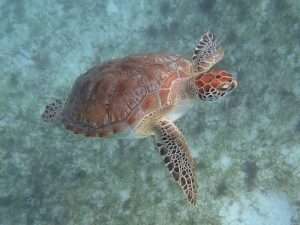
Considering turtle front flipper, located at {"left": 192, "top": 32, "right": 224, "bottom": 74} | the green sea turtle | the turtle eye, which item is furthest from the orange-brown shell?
the turtle eye

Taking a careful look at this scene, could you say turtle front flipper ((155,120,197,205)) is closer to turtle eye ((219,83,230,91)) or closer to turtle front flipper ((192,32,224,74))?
turtle eye ((219,83,230,91))

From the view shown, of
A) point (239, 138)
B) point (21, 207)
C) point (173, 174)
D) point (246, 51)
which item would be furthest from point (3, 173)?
point (246, 51)

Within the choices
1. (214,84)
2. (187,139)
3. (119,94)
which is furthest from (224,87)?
(187,139)

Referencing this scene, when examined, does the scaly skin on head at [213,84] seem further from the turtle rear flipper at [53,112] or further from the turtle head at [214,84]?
the turtle rear flipper at [53,112]

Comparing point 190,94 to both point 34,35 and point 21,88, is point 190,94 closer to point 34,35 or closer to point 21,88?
A: point 21,88

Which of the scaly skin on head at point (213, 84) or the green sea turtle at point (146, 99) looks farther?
the green sea turtle at point (146, 99)

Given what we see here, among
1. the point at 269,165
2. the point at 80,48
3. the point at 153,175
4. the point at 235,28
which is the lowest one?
the point at 153,175

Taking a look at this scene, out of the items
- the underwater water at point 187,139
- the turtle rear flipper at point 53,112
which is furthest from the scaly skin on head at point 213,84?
the turtle rear flipper at point 53,112
